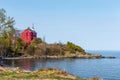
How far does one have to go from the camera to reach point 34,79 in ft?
106

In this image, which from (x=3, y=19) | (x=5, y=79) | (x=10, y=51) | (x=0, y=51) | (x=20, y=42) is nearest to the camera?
(x=5, y=79)

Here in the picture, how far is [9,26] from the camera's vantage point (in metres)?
107

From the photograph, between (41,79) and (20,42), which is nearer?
(41,79)

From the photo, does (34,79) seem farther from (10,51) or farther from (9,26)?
(10,51)

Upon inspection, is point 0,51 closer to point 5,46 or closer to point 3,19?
point 5,46

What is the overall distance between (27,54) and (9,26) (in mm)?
92155

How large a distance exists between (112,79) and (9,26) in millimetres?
48035

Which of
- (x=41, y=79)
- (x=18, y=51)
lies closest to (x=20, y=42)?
(x=18, y=51)

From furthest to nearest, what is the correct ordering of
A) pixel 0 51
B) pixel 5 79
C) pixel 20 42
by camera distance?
1. pixel 20 42
2. pixel 0 51
3. pixel 5 79

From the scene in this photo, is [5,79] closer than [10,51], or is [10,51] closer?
[5,79]

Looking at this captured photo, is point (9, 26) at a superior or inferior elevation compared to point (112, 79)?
superior

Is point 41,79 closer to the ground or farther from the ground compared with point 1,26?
closer to the ground

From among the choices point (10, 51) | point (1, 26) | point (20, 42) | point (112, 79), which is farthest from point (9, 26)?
point (20, 42)

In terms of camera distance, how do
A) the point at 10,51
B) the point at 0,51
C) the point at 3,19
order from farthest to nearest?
the point at 10,51
the point at 0,51
the point at 3,19
